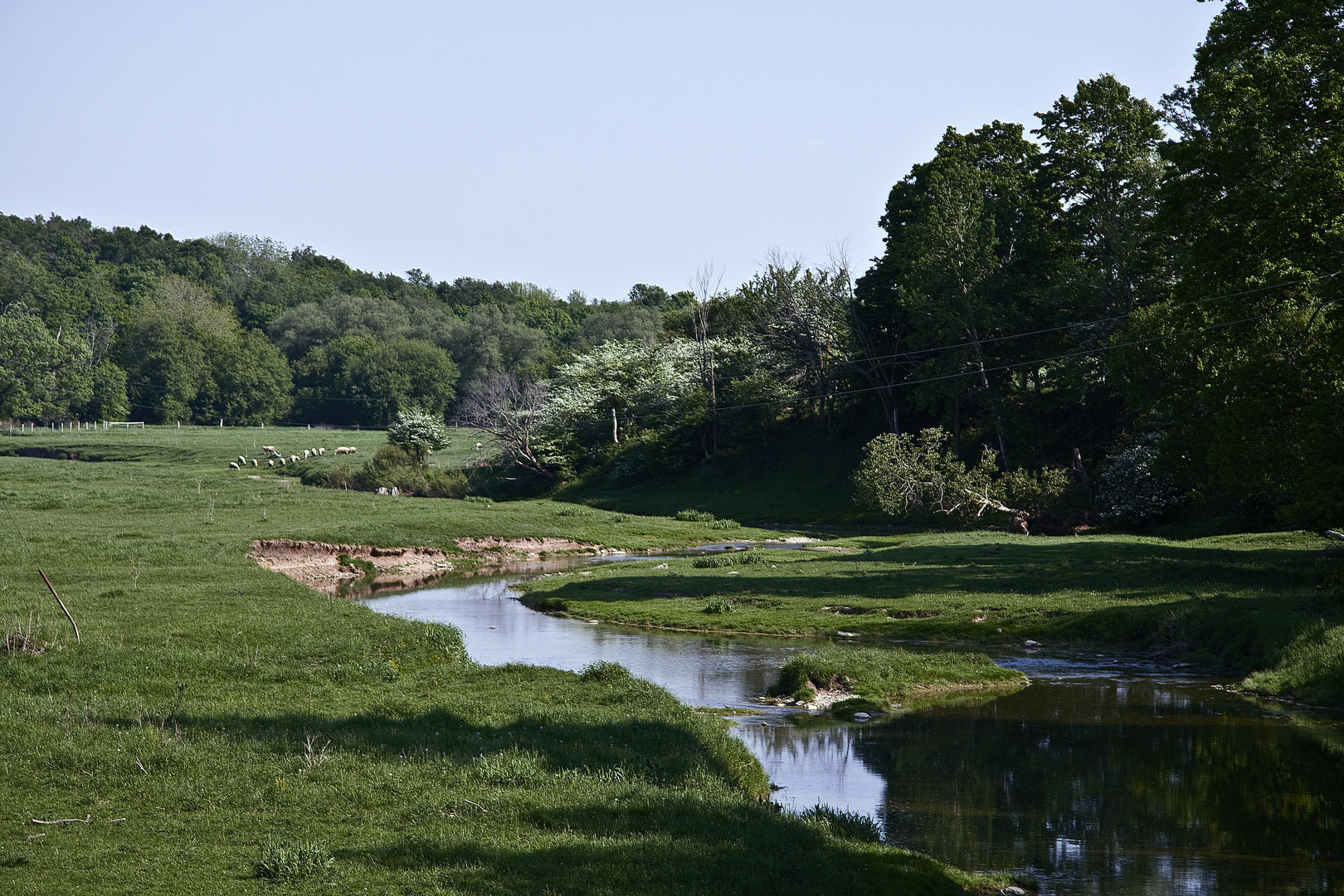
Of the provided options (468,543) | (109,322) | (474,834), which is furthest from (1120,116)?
(109,322)

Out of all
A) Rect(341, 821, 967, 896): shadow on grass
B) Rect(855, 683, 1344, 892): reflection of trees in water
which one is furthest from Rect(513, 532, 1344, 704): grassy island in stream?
Rect(341, 821, 967, 896): shadow on grass

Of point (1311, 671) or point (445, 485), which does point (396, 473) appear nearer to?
point (445, 485)

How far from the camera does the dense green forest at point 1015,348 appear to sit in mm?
22531

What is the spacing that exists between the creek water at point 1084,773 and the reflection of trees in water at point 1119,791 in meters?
0.03

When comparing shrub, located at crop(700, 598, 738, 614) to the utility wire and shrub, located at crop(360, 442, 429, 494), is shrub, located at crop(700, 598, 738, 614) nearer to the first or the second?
the utility wire

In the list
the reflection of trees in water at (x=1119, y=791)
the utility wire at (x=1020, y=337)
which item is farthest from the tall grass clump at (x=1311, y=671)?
the utility wire at (x=1020, y=337)

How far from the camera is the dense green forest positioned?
22.5m

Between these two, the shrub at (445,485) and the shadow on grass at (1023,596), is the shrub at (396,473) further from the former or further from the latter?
the shadow on grass at (1023,596)

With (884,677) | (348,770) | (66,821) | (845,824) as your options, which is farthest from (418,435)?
(845,824)

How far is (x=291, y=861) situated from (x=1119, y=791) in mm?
10913

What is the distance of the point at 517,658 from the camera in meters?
22.9

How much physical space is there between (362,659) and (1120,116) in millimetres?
55854

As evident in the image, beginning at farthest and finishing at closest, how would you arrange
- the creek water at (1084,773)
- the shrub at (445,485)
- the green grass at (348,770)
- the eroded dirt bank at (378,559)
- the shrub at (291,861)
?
1. the shrub at (445,485)
2. the eroded dirt bank at (378,559)
3. the creek water at (1084,773)
4. the green grass at (348,770)
5. the shrub at (291,861)

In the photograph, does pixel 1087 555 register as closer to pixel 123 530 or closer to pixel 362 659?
pixel 362 659
